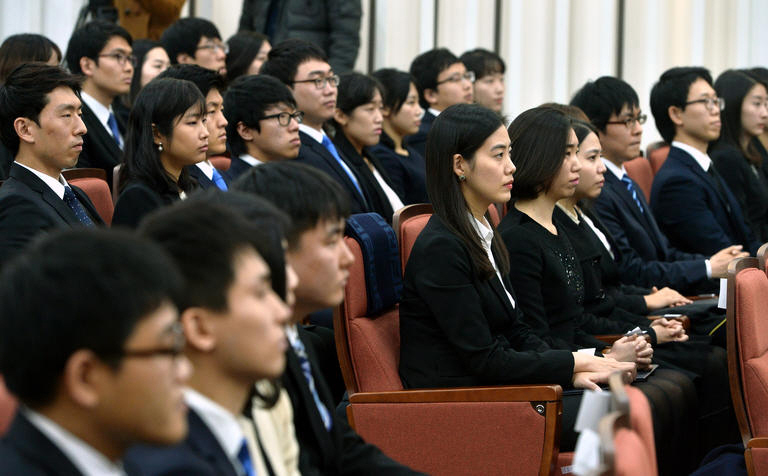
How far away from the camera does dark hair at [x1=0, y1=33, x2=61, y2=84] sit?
4645mm

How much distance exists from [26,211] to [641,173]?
133 inches

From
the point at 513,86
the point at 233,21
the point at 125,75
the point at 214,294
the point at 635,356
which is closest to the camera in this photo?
the point at 214,294

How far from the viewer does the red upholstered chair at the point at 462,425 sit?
8.43ft

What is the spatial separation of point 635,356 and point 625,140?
5.53 ft

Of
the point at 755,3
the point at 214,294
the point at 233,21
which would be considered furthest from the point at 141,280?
the point at 755,3

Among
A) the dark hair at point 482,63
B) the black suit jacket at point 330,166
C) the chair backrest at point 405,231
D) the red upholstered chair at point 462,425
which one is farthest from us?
the dark hair at point 482,63

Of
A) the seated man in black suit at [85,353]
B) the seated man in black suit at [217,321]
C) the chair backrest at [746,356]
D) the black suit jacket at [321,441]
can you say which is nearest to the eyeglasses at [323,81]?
the chair backrest at [746,356]

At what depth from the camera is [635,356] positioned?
3.18 m

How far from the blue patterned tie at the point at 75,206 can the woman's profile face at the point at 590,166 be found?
1654 mm

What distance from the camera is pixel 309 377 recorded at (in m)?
1.98

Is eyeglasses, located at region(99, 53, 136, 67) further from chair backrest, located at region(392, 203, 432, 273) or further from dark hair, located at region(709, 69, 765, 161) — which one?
dark hair, located at region(709, 69, 765, 161)

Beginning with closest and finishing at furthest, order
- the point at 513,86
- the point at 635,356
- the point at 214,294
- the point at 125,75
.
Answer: the point at 214,294 → the point at 635,356 → the point at 125,75 → the point at 513,86

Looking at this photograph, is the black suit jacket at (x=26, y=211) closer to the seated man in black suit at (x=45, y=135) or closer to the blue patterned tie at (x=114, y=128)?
the seated man in black suit at (x=45, y=135)

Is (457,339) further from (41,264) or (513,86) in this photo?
(513,86)
